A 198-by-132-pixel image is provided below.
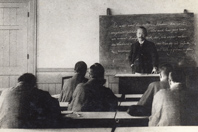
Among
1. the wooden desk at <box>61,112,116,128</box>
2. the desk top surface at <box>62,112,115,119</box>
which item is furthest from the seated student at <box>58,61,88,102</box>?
the wooden desk at <box>61,112,116,128</box>

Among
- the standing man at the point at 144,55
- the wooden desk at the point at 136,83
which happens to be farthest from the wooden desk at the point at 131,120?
the standing man at the point at 144,55

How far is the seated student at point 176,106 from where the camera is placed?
6.56 feet

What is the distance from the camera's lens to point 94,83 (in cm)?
251

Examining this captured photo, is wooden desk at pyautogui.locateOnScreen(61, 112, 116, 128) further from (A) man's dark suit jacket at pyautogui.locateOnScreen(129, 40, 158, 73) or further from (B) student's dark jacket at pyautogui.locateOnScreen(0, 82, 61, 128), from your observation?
(A) man's dark suit jacket at pyautogui.locateOnScreen(129, 40, 158, 73)

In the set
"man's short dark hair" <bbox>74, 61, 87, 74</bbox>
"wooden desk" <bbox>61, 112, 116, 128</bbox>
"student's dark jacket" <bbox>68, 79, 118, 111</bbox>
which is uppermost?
"man's short dark hair" <bbox>74, 61, 87, 74</bbox>

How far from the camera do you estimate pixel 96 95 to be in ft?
8.27

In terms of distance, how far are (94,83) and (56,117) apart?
53 centimetres

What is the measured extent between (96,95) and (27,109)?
0.67m

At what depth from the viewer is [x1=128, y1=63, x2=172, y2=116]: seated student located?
2266mm

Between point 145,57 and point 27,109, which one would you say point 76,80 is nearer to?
point 27,109

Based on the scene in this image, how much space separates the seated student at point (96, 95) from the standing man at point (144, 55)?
2.28m

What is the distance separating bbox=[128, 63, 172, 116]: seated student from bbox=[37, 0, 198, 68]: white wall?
297cm

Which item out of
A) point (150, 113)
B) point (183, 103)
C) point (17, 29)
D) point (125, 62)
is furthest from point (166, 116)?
point (17, 29)

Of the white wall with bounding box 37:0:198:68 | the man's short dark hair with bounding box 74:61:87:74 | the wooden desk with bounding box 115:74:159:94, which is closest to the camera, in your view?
the man's short dark hair with bounding box 74:61:87:74
